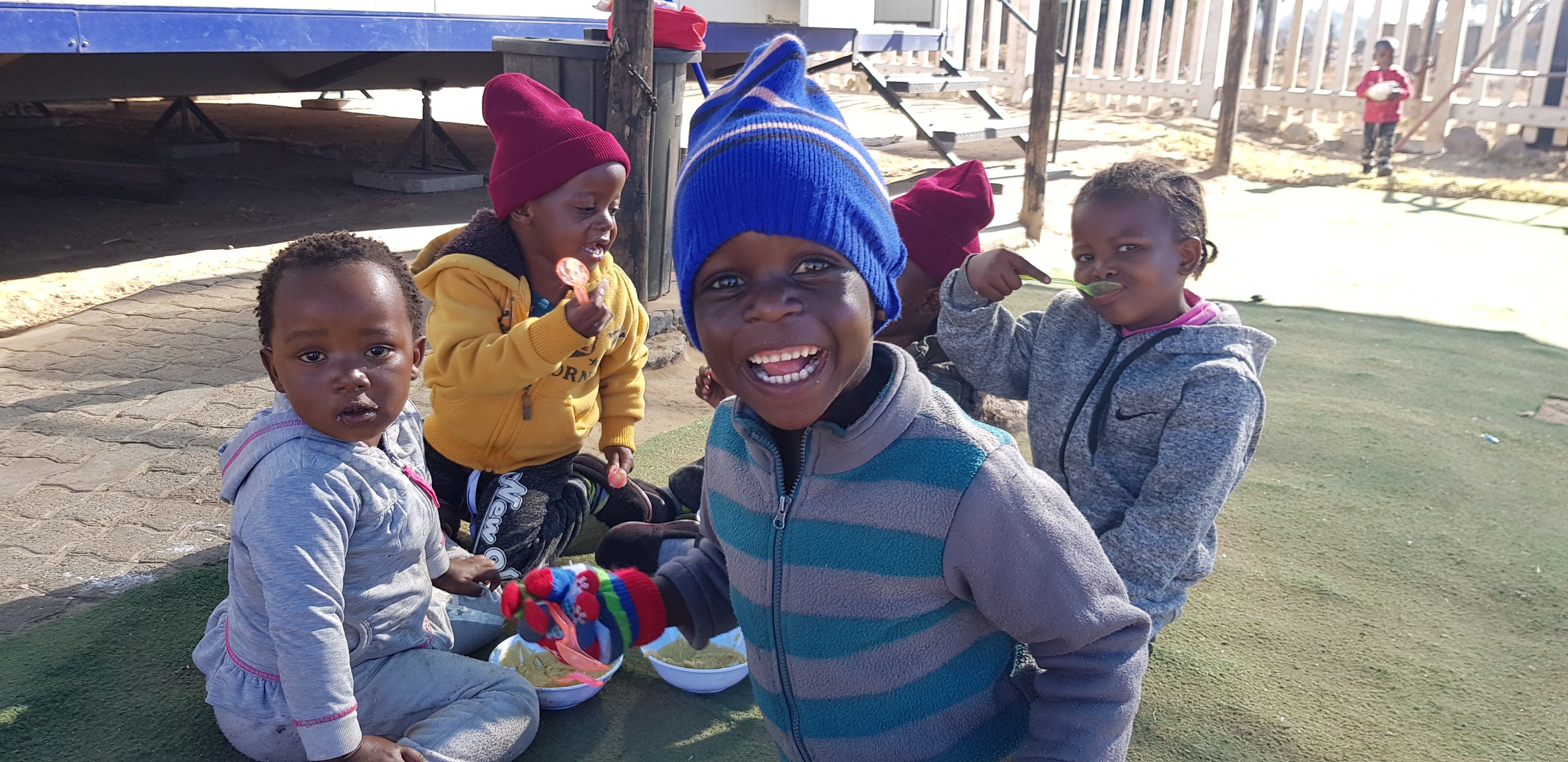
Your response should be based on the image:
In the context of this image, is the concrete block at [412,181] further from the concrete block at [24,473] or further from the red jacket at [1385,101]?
the red jacket at [1385,101]

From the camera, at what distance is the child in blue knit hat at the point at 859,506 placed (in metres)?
1.29

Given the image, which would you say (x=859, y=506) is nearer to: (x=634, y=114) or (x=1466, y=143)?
(x=634, y=114)

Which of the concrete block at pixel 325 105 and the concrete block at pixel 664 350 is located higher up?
the concrete block at pixel 325 105

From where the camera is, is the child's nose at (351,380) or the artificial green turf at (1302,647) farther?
the artificial green turf at (1302,647)

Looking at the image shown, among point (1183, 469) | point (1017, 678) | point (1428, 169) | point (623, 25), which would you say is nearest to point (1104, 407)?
point (1183, 469)

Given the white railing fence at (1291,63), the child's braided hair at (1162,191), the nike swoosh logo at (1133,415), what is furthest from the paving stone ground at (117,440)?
the white railing fence at (1291,63)

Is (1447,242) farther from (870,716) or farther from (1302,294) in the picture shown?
(870,716)

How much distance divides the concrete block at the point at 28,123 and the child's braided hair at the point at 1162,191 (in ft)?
34.5

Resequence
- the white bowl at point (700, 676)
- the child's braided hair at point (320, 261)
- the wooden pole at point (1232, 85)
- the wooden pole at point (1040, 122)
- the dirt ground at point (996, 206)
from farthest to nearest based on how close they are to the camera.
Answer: the wooden pole at point (1232, 85), the wooden pole at point (1040, 122), the dirt ground at point (996, 206), the white bowl at point (700, 676), the child's braided hair at point (320, 261)

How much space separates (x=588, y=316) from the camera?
2514 millimetres

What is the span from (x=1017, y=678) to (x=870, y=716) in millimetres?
213

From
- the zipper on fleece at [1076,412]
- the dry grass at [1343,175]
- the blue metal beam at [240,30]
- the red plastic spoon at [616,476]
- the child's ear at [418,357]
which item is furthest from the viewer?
the dry grass at [1343,175]

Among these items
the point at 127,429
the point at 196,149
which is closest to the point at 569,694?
the point at 127,429

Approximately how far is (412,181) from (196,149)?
2.23 m
